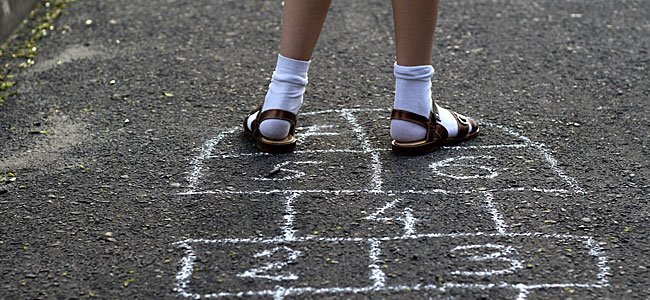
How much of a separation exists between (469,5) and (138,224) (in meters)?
3.13

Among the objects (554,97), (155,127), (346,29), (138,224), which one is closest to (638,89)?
(554,97)

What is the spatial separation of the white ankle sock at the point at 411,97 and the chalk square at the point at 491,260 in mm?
666

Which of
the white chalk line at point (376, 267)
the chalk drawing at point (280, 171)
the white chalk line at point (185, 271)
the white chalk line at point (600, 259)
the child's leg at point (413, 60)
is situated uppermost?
the child's leg at point (413, 60)

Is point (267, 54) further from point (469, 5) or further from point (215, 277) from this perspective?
point (215, 277)

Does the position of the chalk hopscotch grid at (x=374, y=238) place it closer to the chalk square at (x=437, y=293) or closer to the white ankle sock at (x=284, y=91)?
the chalk square at (x=437, y=293)

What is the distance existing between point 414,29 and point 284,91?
48cm

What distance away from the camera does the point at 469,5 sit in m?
5.65

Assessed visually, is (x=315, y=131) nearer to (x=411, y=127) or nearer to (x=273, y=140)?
(x=273, y=140)

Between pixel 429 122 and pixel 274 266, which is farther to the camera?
pixel 429 122

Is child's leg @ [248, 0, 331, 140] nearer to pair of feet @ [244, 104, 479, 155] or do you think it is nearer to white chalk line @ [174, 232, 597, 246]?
pair of feet @ [244, 104, 479, 155]

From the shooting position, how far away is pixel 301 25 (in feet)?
11.3

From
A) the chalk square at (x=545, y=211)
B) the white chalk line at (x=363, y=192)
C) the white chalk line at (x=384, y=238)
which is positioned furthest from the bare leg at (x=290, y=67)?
the chalk square at (x=545, y=211)

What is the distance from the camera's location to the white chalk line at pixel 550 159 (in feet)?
10.7

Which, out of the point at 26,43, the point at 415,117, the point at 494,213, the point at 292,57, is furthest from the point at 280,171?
the point at 26,43
